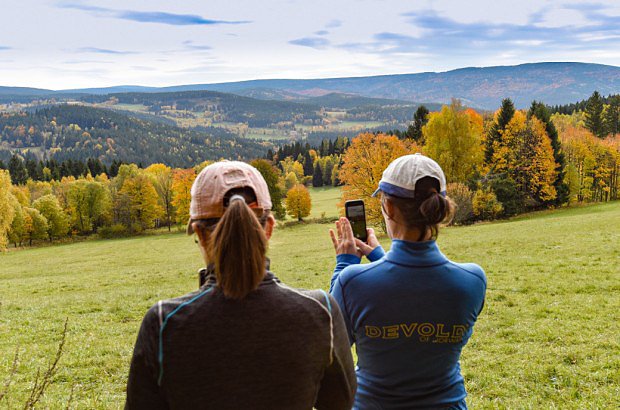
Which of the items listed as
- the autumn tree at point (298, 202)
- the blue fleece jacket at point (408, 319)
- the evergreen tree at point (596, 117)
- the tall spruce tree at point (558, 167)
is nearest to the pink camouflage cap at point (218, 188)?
the blue fleece jacket at point (408, 319)

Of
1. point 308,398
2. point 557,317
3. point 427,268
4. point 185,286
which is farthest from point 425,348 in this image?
point 185,286

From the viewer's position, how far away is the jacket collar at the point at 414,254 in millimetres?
3217

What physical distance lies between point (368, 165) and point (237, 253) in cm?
3827

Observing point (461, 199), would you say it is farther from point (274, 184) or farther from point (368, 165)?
point (274, 184)

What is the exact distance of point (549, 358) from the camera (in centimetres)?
916

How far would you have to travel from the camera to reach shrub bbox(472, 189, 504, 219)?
48.8 meters

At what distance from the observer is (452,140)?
166 feet

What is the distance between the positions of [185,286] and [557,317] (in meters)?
17.0

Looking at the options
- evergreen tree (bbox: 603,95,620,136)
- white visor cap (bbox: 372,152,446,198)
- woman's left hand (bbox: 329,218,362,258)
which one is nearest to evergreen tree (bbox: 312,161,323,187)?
evergreen tree (bbox: 603,95,620,136)

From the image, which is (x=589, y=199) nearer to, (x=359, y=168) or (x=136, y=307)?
(x=359, y=168)

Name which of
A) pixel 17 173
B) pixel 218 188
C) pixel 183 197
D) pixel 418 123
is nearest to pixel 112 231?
pixel 183 197

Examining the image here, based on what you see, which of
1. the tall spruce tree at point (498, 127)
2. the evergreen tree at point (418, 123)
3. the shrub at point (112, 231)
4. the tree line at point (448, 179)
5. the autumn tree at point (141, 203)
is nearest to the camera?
the tree line at point (448, 179)

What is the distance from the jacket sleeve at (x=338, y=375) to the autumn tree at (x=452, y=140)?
162 ft

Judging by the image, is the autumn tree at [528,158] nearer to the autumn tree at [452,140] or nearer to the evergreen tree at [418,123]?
the autumn tree at [452,140]
